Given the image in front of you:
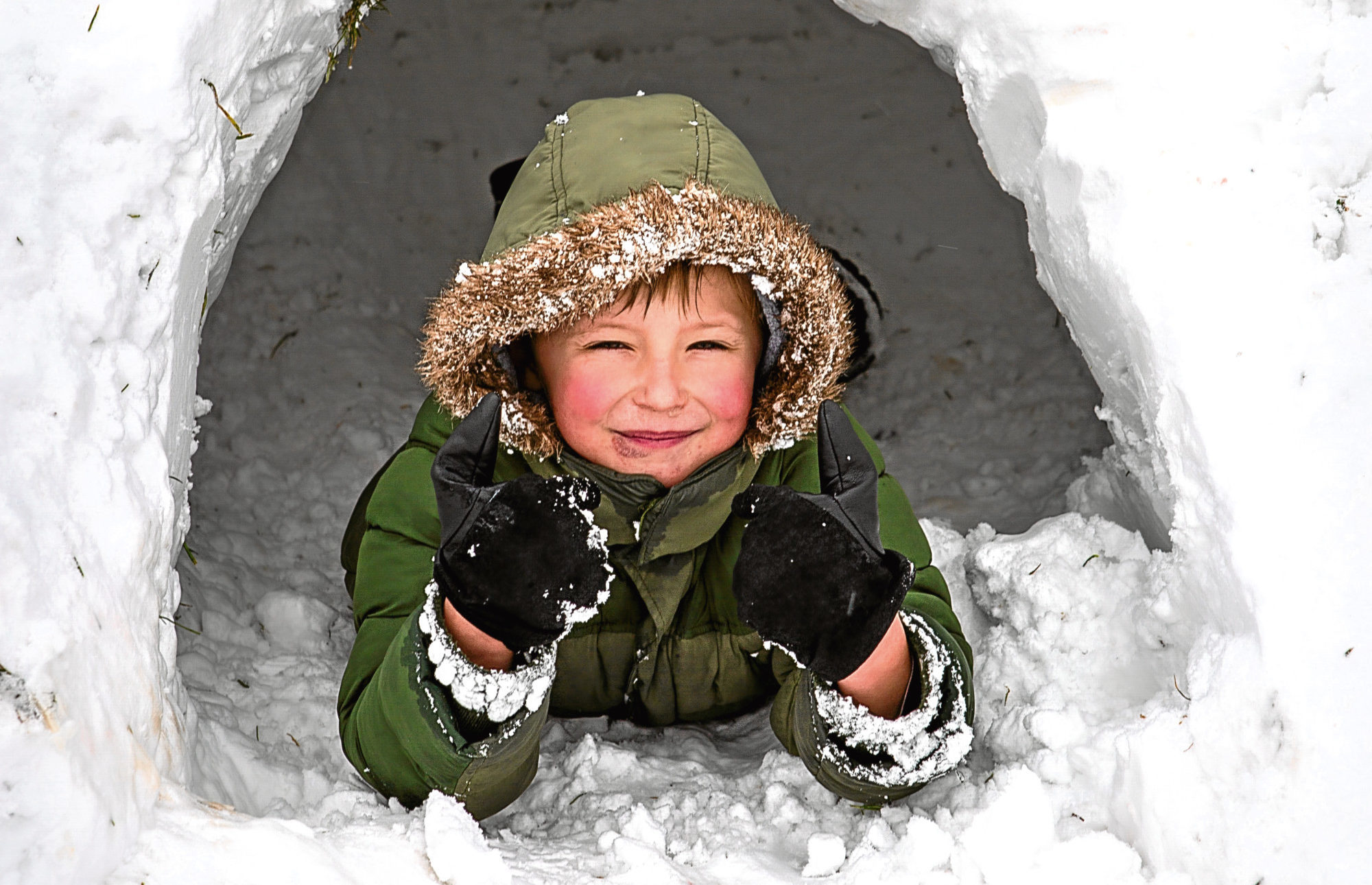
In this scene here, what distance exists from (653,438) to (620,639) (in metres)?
0.48

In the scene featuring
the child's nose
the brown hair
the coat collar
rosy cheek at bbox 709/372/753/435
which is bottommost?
the coat collar

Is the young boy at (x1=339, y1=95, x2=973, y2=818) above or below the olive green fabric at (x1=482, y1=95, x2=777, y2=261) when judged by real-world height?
below

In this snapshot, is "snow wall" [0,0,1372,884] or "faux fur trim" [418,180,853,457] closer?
"snow wall" [0,0,1372,884]

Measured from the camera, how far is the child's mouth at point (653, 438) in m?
1.80

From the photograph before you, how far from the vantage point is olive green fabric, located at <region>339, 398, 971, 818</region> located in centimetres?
165

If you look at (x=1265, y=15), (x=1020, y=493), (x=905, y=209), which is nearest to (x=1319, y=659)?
(x=1265, y=15)

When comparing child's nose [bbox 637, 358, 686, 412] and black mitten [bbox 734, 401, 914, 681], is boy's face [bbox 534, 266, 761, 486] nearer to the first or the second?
child's nose [bbox 637, 358, 686, 412]

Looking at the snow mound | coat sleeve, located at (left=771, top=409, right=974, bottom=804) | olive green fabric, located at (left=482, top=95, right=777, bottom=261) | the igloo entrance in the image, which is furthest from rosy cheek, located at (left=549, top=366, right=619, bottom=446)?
the igloo entrance

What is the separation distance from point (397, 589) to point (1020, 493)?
1970mm

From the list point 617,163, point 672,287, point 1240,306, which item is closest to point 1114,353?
point 1240,306

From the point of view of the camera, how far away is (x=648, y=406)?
1760 millimetres

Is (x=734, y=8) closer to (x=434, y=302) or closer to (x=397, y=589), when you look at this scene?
(x=434, y=302)

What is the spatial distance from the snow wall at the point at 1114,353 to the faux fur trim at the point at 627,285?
1.28 ft

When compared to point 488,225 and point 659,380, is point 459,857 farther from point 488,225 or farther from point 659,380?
point 488,225
